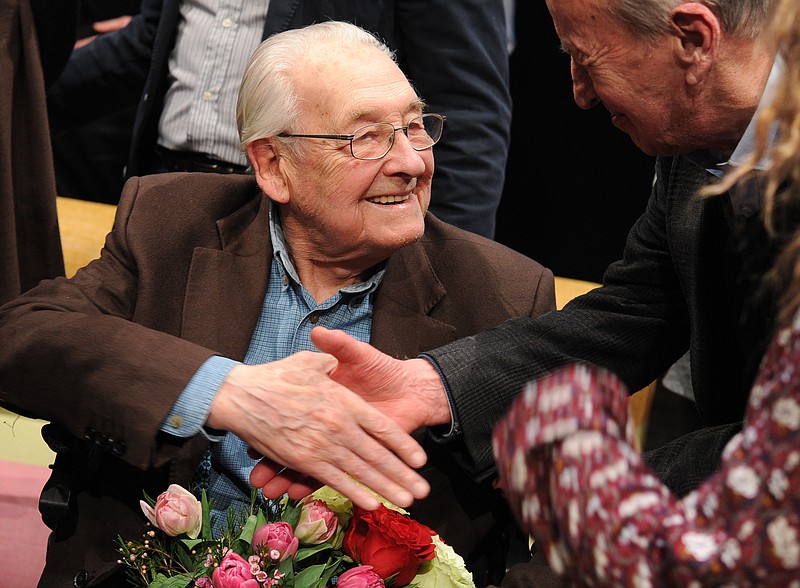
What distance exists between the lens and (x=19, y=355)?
2.01m

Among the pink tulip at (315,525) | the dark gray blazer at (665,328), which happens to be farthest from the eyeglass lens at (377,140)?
the pink tulip at (315,525)

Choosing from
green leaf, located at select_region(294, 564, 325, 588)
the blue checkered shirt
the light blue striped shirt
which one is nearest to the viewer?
green leaf, located at select_region(294, 564, 325, 588)

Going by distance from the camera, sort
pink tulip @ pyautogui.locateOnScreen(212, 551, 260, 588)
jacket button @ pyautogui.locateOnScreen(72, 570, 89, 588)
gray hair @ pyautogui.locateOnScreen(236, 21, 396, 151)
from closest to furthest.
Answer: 1. pink tulip @ pyautogui.locateOnScreen(212, 551, 260, 588)
2. jacket button @ pyautogui.locateOnScreen(72, 570, 89, 588)
3. gray hair @ pyautogui.locateOnScreen(236, 21, 396, 151)

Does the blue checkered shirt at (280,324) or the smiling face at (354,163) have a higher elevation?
the smiling face at (354,163)

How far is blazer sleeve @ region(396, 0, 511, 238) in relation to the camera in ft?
9.72

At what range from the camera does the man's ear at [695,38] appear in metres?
1.68

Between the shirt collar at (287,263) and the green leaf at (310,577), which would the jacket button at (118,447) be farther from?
the shirt collar at (287,263)

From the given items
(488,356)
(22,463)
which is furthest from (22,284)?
(488,356)

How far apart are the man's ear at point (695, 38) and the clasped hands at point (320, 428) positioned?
73 cm

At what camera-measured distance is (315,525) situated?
170cm

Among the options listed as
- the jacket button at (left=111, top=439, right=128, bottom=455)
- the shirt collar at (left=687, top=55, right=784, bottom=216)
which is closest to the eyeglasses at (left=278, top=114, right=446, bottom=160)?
the shirt collar at (left=687, top=55, right=784, bottom=216)

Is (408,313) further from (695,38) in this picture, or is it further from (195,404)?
(695,38)

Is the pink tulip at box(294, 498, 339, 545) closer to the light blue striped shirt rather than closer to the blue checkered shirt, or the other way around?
the blue checkered shirt

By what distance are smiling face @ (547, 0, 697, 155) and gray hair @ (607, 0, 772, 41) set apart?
2 centimetres
